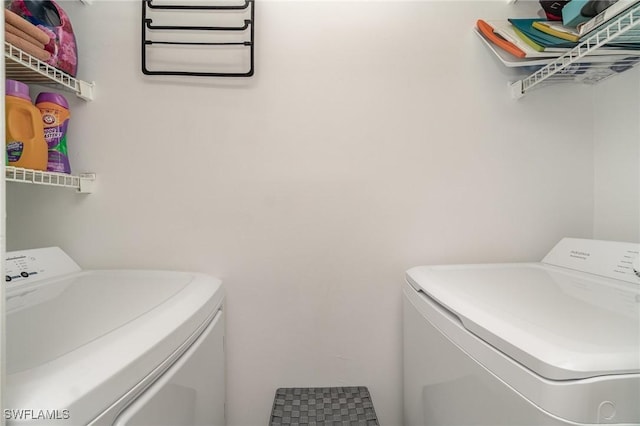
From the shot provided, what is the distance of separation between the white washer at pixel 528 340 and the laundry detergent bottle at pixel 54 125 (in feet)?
4.13

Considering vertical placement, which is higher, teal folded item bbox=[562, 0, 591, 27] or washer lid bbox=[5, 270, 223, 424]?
teal folded item bbox=[562, 0, 591, 27]

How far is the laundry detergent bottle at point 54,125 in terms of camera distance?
3.17ft

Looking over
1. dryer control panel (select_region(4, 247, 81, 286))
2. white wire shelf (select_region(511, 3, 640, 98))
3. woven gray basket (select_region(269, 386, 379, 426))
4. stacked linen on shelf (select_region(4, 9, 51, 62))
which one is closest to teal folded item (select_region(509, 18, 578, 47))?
white wire shelf (select_region(511, 3, 640, 98))

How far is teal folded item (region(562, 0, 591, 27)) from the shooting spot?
0.90 metres

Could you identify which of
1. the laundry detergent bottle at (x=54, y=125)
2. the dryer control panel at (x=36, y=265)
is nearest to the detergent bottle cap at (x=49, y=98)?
the laundry detergent bottle at (x=54, y=125)

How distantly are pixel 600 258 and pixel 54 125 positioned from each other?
5.93ft

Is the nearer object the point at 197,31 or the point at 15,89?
the point at 15,89

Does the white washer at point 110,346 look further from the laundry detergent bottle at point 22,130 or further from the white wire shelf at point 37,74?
the white wire shelf at point 37,74

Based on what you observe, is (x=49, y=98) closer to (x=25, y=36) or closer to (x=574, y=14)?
(x=25, y=36)

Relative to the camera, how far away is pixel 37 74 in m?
0.97

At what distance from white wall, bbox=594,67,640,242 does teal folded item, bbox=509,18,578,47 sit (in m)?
0.32

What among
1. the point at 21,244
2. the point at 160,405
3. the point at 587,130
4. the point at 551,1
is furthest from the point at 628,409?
the point at 21,244

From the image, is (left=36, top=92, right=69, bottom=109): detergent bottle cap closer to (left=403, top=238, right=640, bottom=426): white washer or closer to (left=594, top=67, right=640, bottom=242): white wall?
(left=403, top=238, right=640, bottom=426): white washer

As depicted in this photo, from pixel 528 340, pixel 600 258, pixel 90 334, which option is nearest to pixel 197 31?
pixel 90 334
